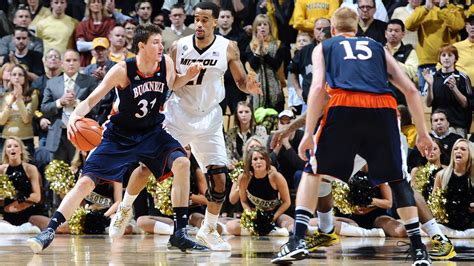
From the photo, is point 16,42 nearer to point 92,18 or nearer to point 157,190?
point 92,18

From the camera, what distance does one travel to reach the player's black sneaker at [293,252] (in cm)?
701

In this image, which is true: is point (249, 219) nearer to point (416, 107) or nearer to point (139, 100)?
point (139, 100)

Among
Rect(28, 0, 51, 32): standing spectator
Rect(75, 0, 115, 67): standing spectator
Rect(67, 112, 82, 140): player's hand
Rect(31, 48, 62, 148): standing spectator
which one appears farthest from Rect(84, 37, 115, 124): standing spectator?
Rect(67, 112, 82, 140): player's hand

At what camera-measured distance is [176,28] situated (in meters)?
14.2

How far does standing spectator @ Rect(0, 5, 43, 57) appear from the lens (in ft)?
47.7

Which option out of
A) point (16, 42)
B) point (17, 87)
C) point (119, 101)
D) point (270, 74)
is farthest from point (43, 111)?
point (119, 101)

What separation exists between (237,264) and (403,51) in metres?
6.29

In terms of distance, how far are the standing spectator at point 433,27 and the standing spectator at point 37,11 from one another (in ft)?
18.1

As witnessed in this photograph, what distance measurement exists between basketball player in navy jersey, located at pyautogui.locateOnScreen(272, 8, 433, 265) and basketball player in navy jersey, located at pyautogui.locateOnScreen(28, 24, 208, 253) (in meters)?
1.79

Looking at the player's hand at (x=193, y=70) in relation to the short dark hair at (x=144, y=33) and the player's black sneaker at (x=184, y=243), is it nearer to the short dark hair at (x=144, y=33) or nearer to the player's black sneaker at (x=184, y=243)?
the short dark hair at (x=144, y=33)

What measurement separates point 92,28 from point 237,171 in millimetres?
4156

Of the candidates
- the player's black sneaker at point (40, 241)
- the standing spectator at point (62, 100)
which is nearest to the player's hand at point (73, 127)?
the player's black sneaker at point (40, 241)

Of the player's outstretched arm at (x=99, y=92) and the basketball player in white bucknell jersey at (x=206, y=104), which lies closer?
the player's outstretched arm at (x=99, y=92)

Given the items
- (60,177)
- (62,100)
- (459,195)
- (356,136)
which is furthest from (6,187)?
(356,136)
